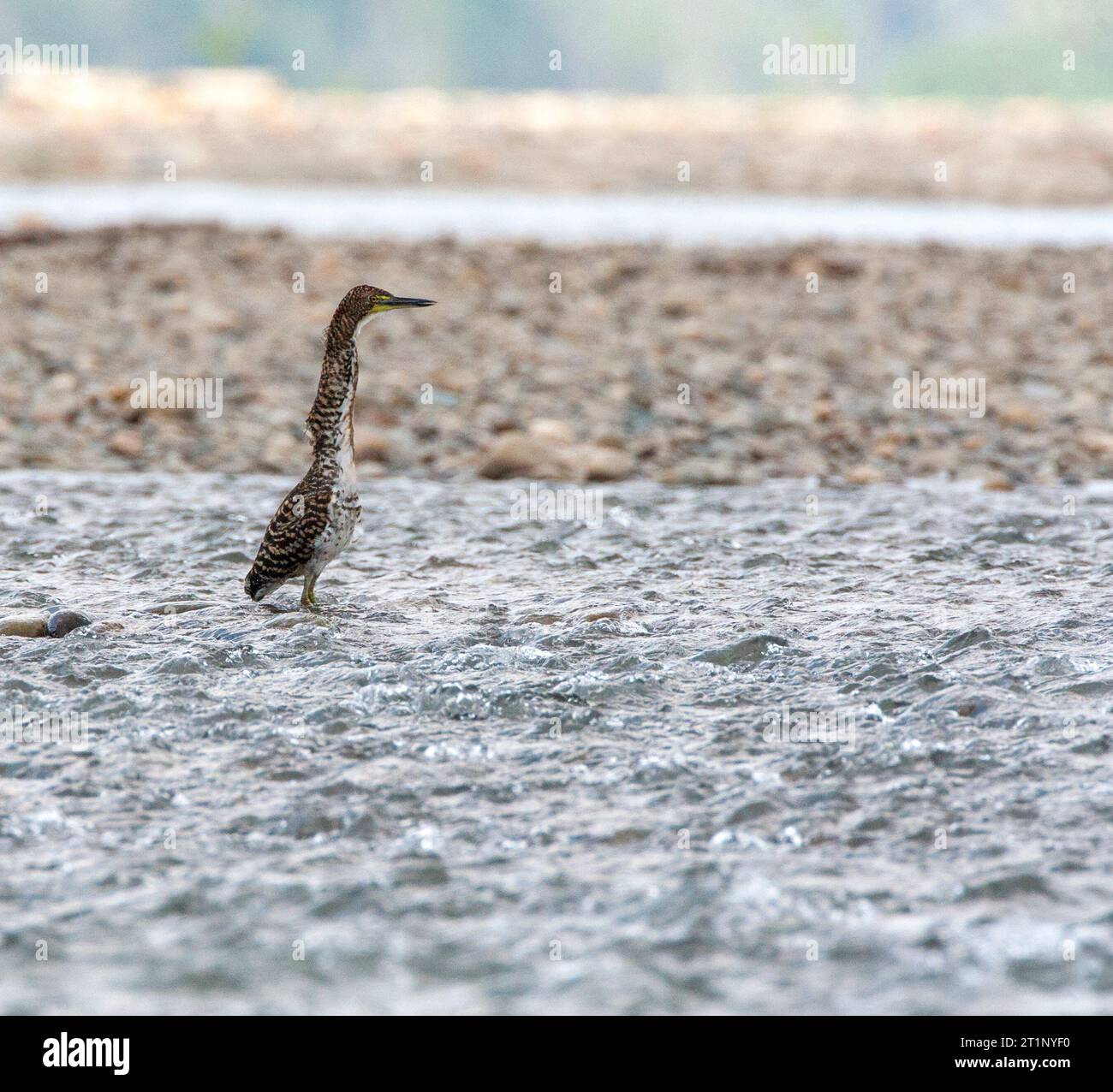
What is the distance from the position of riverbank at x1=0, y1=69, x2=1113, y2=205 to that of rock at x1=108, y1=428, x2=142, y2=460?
16.8 m

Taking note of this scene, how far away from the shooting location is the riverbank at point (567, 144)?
31766 mm

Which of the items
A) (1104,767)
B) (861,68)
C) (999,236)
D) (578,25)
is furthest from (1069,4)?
(1104,767)

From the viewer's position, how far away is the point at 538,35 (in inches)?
4102

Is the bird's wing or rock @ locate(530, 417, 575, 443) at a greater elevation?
rock @ locate(530, 417, 575, 443)

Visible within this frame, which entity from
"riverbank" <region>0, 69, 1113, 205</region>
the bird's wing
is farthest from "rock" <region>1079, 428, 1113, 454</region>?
"riverbank" <region>0, 69, 1113, 205</region>

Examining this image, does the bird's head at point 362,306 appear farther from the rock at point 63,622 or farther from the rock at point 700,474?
the rock at point 700,474

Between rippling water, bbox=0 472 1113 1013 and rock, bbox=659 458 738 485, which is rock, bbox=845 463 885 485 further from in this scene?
rippling water, bbox=0 472 1113 1013

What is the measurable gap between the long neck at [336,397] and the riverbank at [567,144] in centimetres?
2072

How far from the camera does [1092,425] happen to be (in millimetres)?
12203

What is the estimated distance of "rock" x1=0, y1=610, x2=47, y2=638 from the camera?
7301mm

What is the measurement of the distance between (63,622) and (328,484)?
1.35m

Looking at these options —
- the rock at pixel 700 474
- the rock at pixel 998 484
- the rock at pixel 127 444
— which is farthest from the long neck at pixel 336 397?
the rock at pixel 998 484

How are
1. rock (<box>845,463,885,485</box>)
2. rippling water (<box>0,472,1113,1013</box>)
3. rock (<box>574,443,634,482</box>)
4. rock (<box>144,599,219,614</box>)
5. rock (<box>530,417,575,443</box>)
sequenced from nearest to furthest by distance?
rippling water (<box>0,472,1113,1013</box>)
rock (<box>144,599,219,614</box>)
rock (<box>845,463,885,485</box>)
rock (<box>574,443,634,482</box>)
rock (<box>530,417,575,443</box>)
